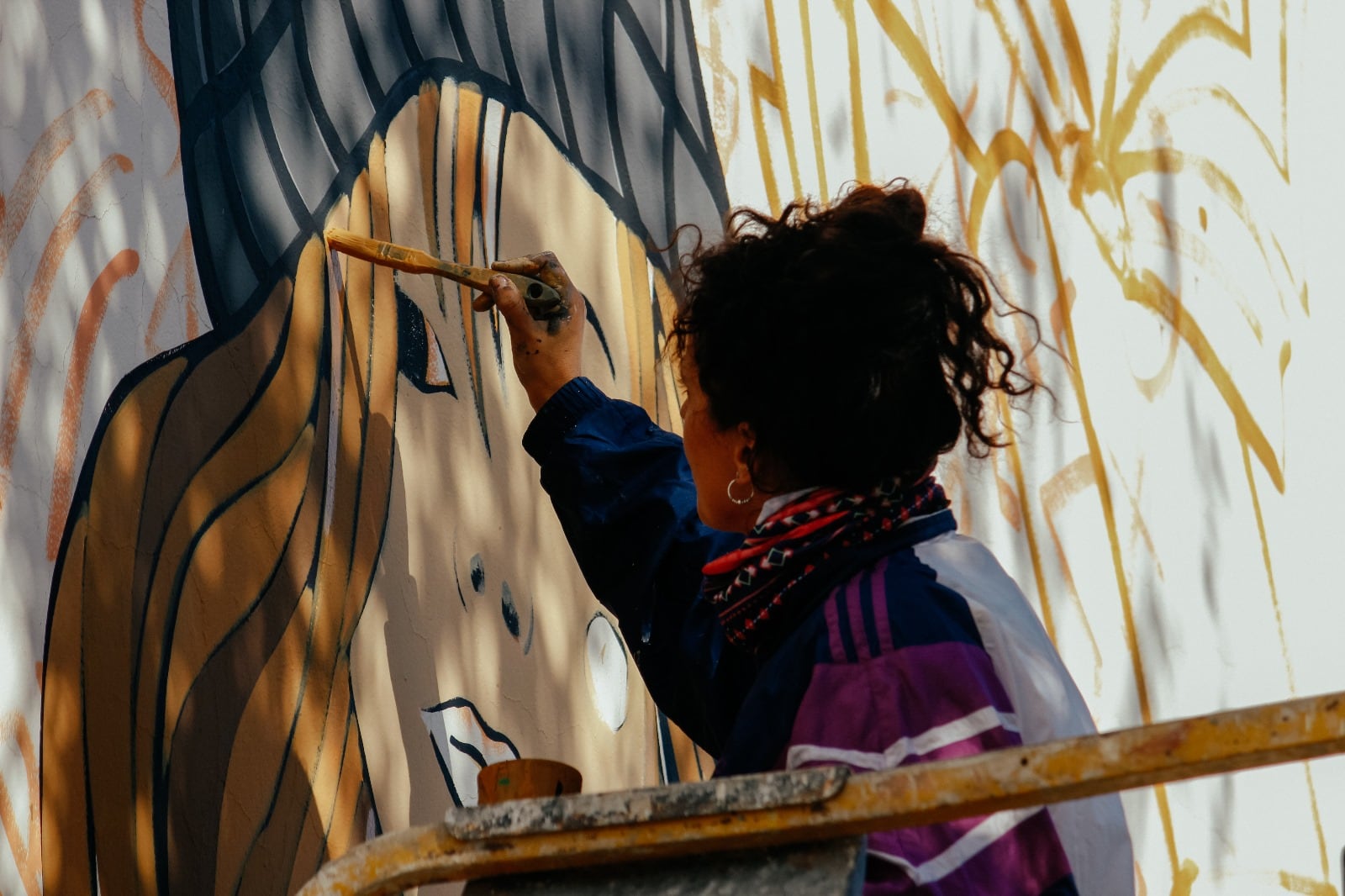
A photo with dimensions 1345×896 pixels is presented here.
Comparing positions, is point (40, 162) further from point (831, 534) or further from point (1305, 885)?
point (1305, 885)

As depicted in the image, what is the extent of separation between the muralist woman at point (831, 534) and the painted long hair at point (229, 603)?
0.78 feet

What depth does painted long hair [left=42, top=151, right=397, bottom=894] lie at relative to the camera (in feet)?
6.16

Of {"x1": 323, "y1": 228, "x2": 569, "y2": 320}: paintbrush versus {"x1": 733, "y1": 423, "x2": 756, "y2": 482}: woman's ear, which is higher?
{"x1": 323, "y1": 228, "x2": 569, "y2": 320}: paintbrush

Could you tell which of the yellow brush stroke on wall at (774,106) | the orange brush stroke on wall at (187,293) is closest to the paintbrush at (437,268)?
the orange brush stroke on wall at (187,293)

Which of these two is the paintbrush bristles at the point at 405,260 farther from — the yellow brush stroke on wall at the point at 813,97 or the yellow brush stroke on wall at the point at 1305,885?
the yellow brush stroke on wall at the point at 1305,885

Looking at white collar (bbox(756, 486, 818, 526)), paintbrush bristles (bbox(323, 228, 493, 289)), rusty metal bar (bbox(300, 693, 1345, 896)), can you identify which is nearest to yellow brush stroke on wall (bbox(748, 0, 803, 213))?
paintbrush bristles (bbox(323, 228, 493, 289))

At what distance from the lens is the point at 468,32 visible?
100.0 inches

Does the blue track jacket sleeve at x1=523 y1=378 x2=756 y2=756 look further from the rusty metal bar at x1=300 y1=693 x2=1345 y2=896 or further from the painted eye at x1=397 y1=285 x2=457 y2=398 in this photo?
the rusty metal bar at x1=300 y1=693 x2=1345 y2=896

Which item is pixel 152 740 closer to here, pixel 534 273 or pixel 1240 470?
pixel 534 273

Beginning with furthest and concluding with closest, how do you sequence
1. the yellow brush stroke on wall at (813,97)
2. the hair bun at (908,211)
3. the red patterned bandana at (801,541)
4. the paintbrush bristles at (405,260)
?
the yellow brush stroke on wall at (813,97) → the paintbrush bristles at (405,260) → the hair bun at (908,211) → the red patterned bandana at (801,541)

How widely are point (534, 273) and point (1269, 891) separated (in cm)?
291

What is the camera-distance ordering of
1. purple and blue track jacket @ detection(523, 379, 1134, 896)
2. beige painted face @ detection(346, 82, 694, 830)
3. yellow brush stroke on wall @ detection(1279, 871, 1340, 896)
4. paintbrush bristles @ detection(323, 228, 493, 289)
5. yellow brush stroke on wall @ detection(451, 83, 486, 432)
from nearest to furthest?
purple and blue track jacket @ detection(523, 379, 1134, 896), paintbrush bristles @ detection(323, 228, 493, 289), beige painted face @ detection(346, 82, 694, 830), yellow brush stroke on wall @ detection(451, 83, 486, 432), yellow brush stroke on wall @ detection(1279, 871, 1340, 896)

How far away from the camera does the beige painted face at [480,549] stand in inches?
91.4

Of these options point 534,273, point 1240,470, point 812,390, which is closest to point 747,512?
point 812,390
